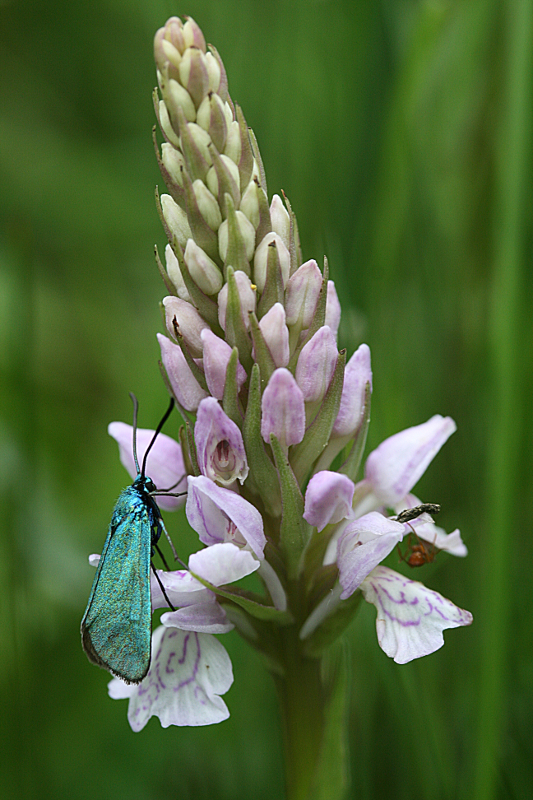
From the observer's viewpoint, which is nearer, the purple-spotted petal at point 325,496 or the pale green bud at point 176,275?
the purple-spotted petal at point 325,496

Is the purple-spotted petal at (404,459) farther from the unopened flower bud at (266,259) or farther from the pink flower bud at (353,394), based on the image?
the unopened flower bud at (266,259)

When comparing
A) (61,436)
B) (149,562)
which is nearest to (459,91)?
(61,436)

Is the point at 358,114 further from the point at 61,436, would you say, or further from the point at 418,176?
the point at 61,436

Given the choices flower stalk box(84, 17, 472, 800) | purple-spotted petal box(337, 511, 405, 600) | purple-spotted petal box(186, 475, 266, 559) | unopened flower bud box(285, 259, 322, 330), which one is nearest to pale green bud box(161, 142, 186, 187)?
flower stalk box(84, 17, 472, 800)

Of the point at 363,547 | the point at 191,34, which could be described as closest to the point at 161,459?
the point at 363,547

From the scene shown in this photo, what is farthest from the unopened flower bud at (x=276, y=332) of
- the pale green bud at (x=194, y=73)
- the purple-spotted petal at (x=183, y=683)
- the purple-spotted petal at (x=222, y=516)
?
the purple-spotted petal at (x=183, y=683)

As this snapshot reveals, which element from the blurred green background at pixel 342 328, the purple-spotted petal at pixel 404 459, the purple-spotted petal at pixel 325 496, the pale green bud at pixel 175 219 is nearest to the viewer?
the purple-spotted petal at pixel 325 496
